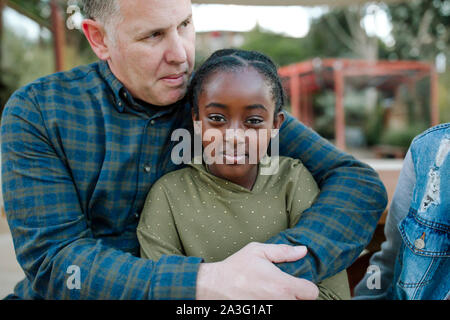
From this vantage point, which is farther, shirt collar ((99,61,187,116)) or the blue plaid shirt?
shirt collar ((99,61,187,116))

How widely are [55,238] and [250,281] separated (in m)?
0.59

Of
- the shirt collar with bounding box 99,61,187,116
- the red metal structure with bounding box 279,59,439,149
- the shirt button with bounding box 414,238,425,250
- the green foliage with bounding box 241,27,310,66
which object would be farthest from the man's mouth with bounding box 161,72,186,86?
the green foliage with bounding box 241,27,310,66

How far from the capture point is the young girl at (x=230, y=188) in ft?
4.35

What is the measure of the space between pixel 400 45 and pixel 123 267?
2063 cm

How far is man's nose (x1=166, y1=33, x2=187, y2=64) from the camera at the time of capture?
1.46 m

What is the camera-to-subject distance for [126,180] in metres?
1.48

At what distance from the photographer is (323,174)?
5.15ft

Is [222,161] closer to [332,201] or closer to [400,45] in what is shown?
[332,201]

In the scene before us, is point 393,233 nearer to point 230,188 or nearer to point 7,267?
point 230,188

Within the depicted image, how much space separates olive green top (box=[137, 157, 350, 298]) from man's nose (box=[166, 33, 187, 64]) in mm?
369

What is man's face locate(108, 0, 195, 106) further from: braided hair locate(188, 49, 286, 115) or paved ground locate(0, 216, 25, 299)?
paved ground locate(0, 216, 25, 299)

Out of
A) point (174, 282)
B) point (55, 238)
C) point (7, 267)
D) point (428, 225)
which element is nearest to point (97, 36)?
point (55, 238)
